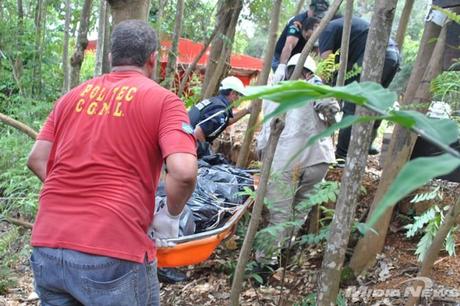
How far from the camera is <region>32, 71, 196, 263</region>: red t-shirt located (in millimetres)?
2010

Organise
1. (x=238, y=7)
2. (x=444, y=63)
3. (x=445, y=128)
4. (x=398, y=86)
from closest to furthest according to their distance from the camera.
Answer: (x=445, y=128), (x=444, y=63), (x=398, y=86), (x=238, y=7)

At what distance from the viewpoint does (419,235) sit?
3691mm

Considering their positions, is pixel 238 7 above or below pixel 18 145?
above

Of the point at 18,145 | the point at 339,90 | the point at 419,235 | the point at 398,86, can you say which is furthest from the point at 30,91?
the point at 339,90

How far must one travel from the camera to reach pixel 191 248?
290cm

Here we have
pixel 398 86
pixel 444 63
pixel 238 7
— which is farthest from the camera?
pixel 238 7

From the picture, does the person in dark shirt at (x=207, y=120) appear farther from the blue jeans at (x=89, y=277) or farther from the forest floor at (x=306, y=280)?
the blue jeans at (x=89, y=277)

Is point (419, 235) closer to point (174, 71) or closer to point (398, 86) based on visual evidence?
point (398, 86)

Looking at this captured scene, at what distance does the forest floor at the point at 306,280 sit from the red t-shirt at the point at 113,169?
4.58 ft

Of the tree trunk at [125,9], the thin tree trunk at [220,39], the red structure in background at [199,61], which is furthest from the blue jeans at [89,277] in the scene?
the red structure in background at [199,61]

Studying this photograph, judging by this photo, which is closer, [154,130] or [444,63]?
[154,130]

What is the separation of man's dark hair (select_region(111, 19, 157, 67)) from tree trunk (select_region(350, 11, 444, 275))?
5.38 ft

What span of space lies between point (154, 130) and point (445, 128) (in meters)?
1.52

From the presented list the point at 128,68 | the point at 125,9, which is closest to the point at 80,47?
the point at 125,9
